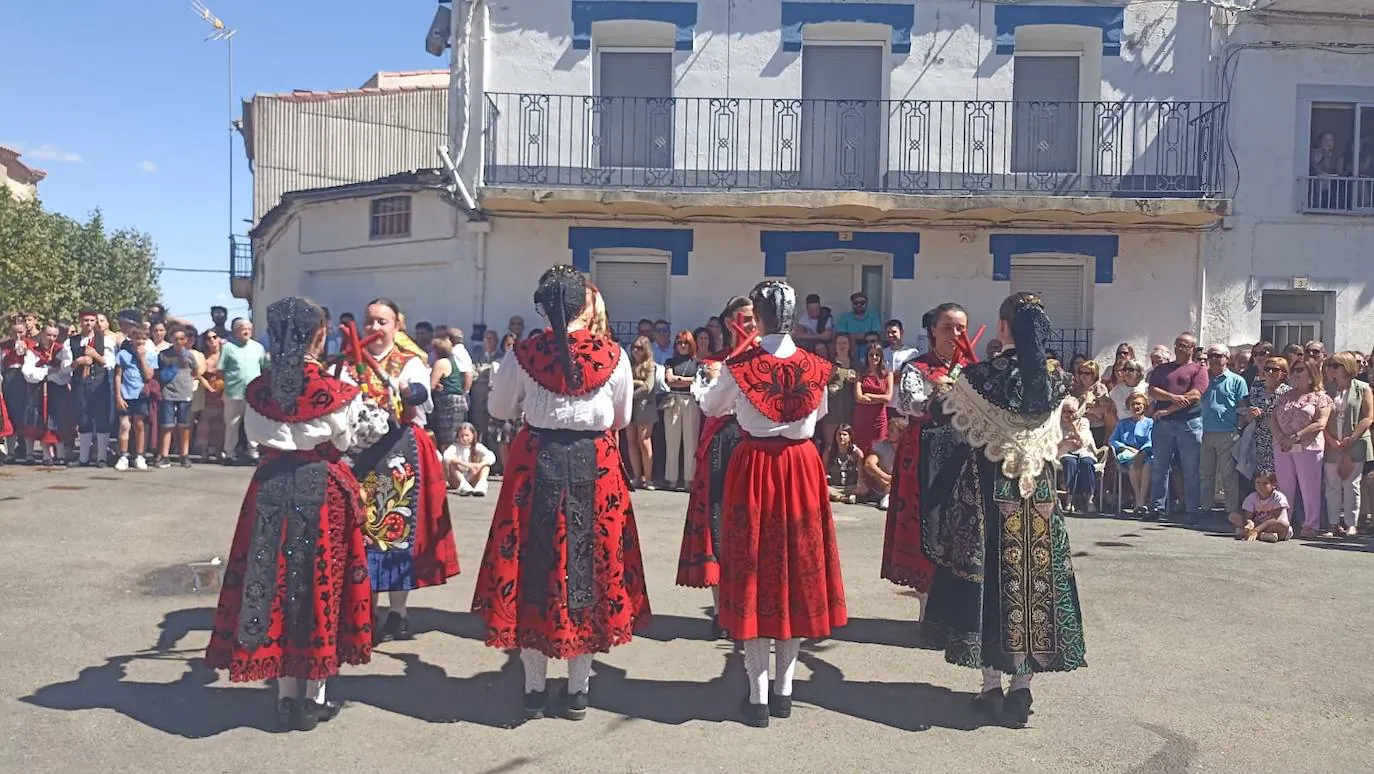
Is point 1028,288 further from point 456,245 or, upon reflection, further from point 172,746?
point 172,746

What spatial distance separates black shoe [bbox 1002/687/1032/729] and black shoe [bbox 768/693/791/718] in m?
0.99

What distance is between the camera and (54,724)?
4.73 m

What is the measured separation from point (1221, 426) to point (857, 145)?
6285 mm

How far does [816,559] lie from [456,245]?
37.1 ft

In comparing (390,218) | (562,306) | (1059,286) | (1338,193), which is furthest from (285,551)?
(1338,193)

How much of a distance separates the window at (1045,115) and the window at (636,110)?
474 cm

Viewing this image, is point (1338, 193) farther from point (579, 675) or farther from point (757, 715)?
point (579, 675)

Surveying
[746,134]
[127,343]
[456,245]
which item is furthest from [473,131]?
[127,343]

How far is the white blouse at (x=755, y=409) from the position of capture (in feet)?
16.2

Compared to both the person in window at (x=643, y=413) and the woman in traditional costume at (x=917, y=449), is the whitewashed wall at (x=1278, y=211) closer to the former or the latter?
the person in window at (x=643, y=413)

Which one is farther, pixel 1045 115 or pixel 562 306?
pixel 1045 115

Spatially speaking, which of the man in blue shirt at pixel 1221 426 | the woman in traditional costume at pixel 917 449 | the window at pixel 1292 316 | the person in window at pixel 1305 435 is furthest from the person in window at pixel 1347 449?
the woman in traditional costume at pixel 917 449

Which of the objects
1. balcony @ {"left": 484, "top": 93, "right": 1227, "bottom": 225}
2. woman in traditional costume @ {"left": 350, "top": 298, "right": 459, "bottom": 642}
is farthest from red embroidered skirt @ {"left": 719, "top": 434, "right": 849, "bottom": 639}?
balcony @ {"left": 484, "top": 93, "right": 1227, "bottom": 225}

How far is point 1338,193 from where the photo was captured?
569 inches
